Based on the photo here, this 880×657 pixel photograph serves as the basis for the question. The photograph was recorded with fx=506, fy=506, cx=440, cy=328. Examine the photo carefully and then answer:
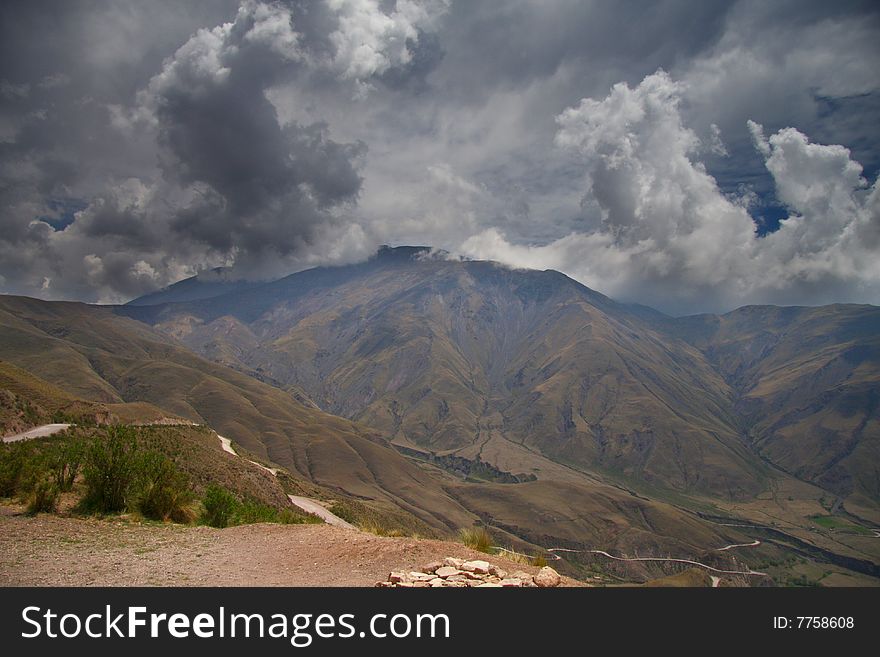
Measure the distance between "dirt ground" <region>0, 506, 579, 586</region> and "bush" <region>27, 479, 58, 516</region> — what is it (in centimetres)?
50

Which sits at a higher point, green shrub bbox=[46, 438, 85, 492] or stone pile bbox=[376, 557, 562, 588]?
green shrub bbox=[46, 438, 85, 492]

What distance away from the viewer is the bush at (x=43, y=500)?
18062mm

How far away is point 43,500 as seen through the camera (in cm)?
1820

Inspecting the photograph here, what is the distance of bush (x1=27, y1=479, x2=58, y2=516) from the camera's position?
18062 millimetres

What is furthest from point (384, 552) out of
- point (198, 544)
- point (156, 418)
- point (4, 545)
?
point (156, 418)

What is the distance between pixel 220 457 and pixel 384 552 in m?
62.6

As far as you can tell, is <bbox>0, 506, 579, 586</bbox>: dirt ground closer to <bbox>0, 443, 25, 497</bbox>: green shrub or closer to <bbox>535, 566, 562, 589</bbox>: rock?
<bbox>535, 566, 562, 589</bbox>: rock

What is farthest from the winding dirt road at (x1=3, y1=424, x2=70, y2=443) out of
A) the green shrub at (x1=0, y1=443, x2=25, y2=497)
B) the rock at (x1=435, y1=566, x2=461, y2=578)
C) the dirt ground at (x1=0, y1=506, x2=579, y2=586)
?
the rock at (x1=435, y1=566, x2=461, y2=578)

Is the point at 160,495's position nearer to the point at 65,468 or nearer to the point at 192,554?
the point at 65,468

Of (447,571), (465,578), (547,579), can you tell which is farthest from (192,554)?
(547,579)

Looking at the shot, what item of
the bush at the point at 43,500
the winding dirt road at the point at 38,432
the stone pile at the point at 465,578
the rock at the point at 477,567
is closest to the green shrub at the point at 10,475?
the bush at the point at 43,500

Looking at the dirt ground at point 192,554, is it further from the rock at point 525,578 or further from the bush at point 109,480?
the bush at point 109,480

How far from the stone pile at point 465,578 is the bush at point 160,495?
41.0 feet
